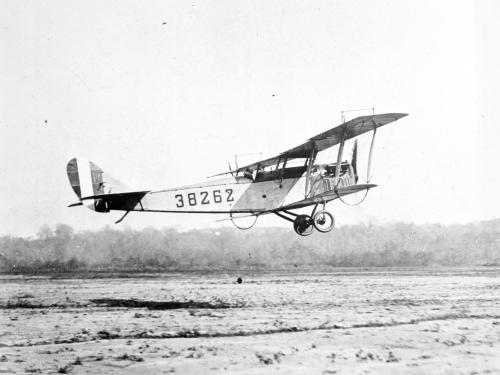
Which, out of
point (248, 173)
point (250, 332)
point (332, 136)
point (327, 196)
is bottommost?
point (250, 332)

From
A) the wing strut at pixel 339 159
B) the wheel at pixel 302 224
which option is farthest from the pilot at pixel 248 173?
the wing strut at pixel 339 159

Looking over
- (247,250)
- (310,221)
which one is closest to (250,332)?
(310,221)

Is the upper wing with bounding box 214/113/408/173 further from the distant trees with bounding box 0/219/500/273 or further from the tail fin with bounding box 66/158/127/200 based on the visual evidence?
the distant trees with bounding box 0/219/500/273

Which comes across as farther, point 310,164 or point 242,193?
point 310,164

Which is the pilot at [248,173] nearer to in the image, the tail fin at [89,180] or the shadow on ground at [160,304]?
the tail fin at [89,180]

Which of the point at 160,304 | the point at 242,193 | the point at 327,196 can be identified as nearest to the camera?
the point at 327,196

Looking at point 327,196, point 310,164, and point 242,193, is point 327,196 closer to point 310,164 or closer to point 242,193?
point 310,164
